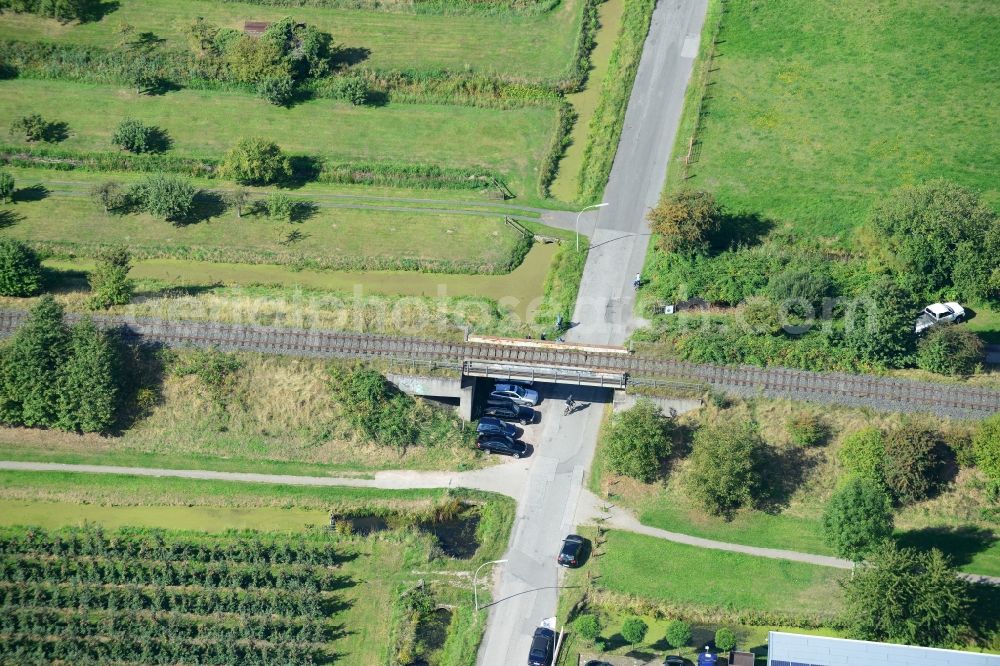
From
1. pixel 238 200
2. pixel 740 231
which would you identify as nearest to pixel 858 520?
pixel 740 231

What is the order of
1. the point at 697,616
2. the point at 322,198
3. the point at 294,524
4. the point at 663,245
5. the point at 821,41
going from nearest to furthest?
the point at 697,616
the point at 294,524
the point at 663,245
the point at 322,198
the point at 821,41

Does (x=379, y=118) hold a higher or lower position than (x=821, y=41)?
lower

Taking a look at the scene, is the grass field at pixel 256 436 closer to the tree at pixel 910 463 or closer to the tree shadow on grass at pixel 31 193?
the tree shadow on grass at pixel 31 193

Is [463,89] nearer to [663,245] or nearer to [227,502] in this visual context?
[663,245]

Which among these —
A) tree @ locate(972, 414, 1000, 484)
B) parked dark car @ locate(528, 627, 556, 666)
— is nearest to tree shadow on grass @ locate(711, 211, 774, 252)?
tree @ locate(972, 414, 1000, 484)

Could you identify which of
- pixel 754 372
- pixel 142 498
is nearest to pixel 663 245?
pixel 754 372

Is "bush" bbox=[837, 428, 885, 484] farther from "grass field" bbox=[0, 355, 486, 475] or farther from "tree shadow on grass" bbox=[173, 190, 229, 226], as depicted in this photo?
"tree shadow on grass" bbox=[173, 190, 229, 226]

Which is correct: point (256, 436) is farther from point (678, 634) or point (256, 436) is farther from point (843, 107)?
point (843, 107)
